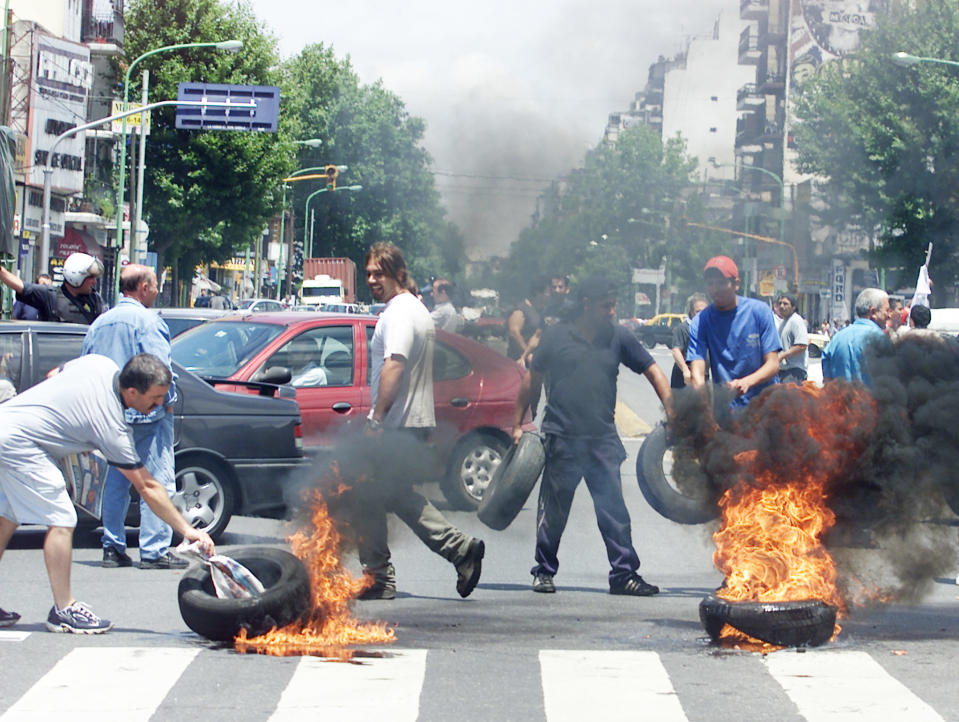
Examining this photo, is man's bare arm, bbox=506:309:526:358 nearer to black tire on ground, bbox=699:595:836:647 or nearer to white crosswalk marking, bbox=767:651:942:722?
black tire on ground, bbox=699:595:836:647

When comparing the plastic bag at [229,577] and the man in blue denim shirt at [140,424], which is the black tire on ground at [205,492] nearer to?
the man in blue denim shirt at [140,424]

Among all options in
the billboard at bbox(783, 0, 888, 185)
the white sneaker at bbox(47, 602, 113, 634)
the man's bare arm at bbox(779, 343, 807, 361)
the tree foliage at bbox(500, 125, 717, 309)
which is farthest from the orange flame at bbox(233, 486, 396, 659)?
the billboard at bbox(783, 0, 888, 185)

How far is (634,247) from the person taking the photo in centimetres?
1597

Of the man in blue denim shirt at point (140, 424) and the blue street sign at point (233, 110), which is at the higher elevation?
the blue street sign at point (233, 110)

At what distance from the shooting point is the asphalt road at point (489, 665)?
5484 mm

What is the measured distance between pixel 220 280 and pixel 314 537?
3078 inches

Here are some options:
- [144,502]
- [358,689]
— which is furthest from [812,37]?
[358,689]

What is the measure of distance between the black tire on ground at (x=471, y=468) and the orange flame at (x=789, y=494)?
4.74 metres

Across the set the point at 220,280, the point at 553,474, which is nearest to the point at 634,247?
the point at 553,474

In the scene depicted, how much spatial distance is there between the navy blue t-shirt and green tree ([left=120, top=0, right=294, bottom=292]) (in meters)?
39.6

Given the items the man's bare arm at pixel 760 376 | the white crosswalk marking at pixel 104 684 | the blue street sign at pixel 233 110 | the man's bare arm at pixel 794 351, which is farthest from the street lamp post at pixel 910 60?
the blue street sign at pixel 233 110

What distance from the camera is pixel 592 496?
8.29 meters

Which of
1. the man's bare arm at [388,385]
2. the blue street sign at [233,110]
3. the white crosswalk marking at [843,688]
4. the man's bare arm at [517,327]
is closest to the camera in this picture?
the white crosswalk marking at [843,688]

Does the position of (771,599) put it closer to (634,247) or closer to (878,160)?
(634,247)
